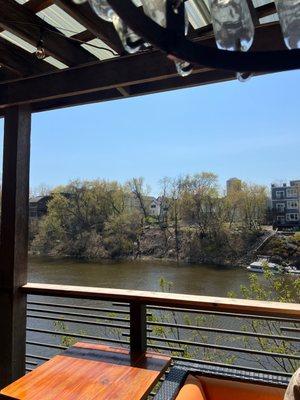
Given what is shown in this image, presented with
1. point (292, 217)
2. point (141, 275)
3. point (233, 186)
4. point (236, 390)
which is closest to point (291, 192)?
point (292, 217)

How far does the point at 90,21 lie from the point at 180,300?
1.33 meters

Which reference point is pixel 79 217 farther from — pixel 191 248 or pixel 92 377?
pixel 92 377

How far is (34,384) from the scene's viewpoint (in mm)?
1258

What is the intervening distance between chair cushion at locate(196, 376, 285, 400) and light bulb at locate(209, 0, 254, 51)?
3.46ft

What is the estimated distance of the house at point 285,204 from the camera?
44.2 ft

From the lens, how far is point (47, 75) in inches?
77.0

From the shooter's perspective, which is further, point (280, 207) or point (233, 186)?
point (233, 186)

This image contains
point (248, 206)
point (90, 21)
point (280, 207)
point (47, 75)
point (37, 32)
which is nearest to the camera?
point (90, 21)

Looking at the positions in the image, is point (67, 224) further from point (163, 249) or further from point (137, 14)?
point (137, 14)

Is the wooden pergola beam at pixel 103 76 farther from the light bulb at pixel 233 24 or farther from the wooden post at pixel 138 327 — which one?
the wooden post at pixel 138 327

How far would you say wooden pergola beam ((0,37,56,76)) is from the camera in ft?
Answer: 5.82

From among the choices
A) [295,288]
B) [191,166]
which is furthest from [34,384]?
[191,166]

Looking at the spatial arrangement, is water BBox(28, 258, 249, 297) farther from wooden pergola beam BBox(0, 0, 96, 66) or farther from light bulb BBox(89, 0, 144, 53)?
light bulb BBox(89, 0, 144, 53)

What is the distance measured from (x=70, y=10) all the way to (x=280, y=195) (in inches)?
569
